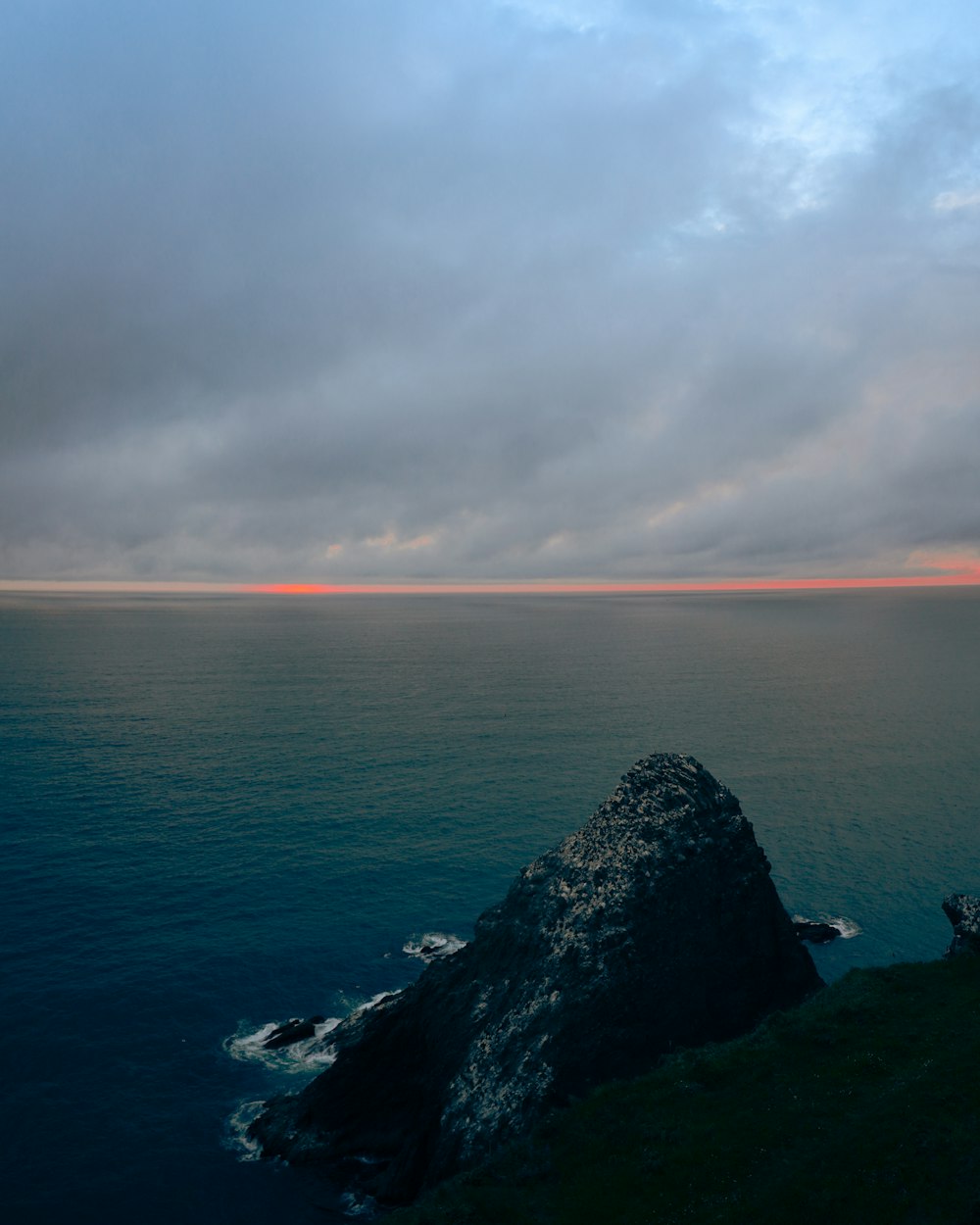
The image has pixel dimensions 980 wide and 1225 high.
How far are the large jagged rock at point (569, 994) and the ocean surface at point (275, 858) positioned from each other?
4.21 metres

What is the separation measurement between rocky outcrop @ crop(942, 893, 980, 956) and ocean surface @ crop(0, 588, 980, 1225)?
45.7ft

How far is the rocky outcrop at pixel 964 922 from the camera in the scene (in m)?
41.6

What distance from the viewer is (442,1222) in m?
26.6

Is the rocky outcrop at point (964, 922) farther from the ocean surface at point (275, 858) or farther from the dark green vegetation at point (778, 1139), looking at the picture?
the ocean surface at point (275, 858)

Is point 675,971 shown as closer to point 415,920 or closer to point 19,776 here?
point 415,920

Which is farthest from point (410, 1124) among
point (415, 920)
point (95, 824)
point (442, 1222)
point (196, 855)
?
point (95, 824)

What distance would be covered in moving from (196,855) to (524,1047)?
1827 inches

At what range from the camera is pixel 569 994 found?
36594 millimetres

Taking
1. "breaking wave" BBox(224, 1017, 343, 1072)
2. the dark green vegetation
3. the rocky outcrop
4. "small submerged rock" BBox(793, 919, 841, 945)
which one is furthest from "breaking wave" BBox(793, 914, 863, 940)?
"breaking wave" BBox(224, 1017, 343, 1072)

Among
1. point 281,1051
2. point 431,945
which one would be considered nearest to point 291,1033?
point 281,1051

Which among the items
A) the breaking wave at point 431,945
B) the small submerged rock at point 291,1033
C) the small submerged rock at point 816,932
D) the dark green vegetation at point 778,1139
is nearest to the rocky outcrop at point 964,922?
the dark green vegetation at point 778,1139

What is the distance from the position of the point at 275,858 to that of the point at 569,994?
42549mm

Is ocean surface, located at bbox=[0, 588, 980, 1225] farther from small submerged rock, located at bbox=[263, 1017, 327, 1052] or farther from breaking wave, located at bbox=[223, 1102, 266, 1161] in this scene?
small submerged rock, located at bbox=[263, 1017, 327, 1052]

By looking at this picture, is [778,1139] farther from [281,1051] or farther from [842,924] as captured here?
[842,924]
